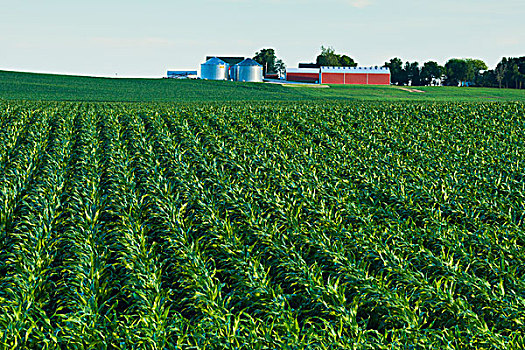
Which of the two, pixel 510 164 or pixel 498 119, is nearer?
pixel 510 164

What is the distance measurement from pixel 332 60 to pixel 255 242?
454 feet

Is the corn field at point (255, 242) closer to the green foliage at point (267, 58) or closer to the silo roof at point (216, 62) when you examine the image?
the silo roof at point (216, 62)

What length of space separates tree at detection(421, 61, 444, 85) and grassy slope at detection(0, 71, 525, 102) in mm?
43528

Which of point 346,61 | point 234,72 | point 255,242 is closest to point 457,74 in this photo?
point 346,61

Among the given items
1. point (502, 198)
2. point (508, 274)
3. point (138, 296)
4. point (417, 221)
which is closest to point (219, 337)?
point (138, 296)

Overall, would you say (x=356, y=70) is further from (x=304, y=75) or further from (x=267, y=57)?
(x=267, y=57)

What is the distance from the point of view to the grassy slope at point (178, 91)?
59906 mm

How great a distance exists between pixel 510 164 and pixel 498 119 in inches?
382

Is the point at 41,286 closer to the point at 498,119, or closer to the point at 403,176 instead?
the point at 403,176

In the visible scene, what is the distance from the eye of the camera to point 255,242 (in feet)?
32.3

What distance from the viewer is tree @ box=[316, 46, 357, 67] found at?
469ft

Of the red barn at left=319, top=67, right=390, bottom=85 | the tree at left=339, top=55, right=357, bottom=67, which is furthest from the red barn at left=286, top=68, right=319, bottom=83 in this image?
the tree at left=339, top=55, right=357, bottom=67

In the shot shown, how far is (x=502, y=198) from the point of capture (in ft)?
46.4

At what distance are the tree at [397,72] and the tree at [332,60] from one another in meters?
18.2
